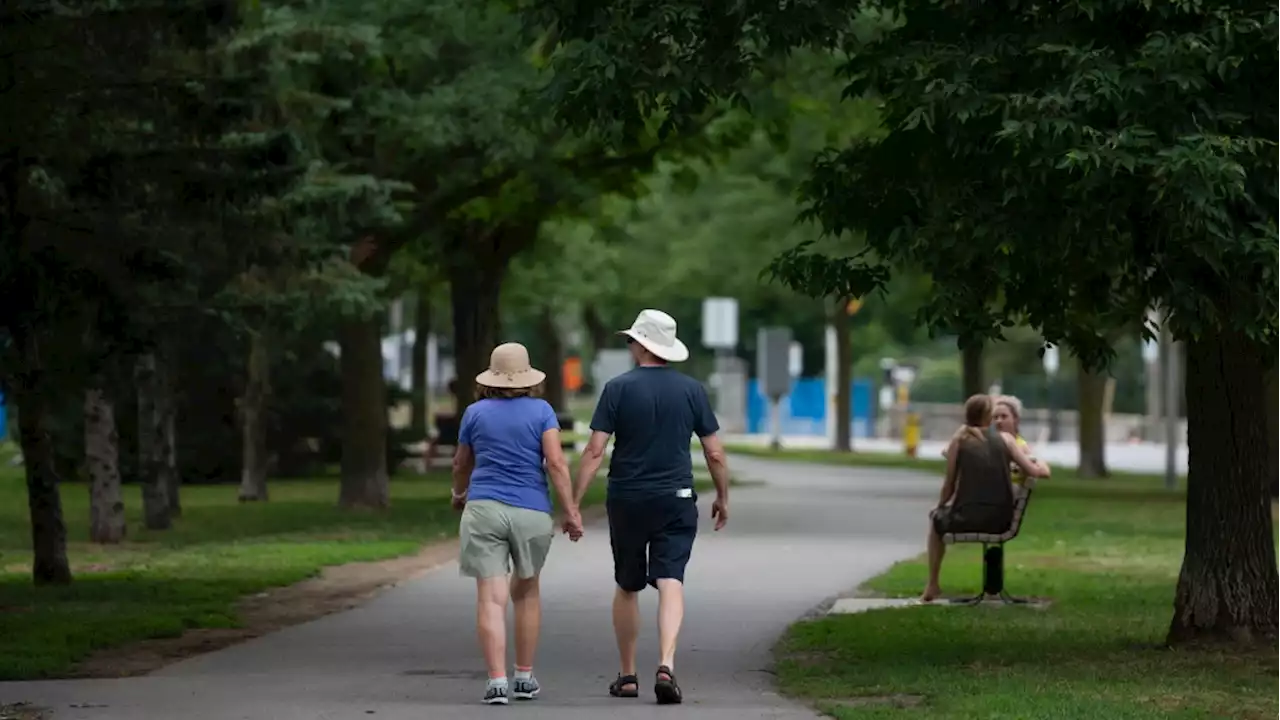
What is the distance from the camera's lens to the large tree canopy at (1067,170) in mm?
11984

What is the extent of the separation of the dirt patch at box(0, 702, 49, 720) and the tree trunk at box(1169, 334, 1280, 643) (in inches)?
244

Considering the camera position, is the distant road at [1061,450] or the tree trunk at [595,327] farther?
the tree trunk at [595,327]

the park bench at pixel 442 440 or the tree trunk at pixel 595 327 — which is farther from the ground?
the tree trunk at pixel 595 327

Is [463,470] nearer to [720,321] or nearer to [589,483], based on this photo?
[589,483]

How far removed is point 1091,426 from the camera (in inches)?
1768

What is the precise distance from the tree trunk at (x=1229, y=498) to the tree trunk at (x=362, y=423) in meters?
17.8

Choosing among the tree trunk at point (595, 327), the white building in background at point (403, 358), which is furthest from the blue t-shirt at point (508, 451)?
the white building in background at point (403, 358)

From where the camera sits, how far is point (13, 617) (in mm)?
16109

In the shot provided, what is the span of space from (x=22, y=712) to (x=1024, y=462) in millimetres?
8464

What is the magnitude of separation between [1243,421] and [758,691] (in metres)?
3.30

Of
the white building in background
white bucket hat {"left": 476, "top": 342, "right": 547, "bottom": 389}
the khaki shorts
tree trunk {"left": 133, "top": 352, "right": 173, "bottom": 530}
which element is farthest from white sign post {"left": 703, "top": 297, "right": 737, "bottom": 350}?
the khaki shorts

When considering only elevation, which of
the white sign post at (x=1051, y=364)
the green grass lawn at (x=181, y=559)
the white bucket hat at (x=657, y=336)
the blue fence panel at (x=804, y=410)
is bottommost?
the green grass lawn at (x=181, y=559)

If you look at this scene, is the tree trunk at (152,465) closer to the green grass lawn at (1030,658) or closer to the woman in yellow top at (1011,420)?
the green grass lawn at (1030,658)

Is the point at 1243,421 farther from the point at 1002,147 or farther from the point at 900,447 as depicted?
the point at 900,447
